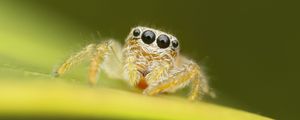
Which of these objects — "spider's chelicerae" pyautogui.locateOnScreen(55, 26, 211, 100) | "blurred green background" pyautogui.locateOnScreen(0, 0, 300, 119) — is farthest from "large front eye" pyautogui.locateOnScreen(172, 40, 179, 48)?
"blurred green background" pyautogui.locateOnScreen(0, 0, 300, 119)

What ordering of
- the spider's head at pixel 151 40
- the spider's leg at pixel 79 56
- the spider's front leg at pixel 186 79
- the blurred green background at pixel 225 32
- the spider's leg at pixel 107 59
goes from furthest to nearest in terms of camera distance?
the blurred green background at pixel 225 32, the spider's head at pixel 151 40, the spider's front leg at pixel 186 79, the spider's leg at pixel 79 56, the spider's leg at pixel 107 59

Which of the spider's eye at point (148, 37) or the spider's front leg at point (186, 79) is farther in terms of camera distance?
the spider's eye at point (148, 37)

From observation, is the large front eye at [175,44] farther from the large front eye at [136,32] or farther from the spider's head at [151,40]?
the large front eye at [136,32]

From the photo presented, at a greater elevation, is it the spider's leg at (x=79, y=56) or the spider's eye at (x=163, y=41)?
the spider's eye at (x=163, y=41)

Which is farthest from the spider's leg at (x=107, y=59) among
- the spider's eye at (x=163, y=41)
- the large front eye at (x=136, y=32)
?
the spider's eye at (x=163, y=41)

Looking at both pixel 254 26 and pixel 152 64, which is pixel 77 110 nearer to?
pixel 152 64

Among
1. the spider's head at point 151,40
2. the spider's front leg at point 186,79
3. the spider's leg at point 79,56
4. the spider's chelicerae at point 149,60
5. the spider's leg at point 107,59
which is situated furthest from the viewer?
the spider's head at point 151,40
